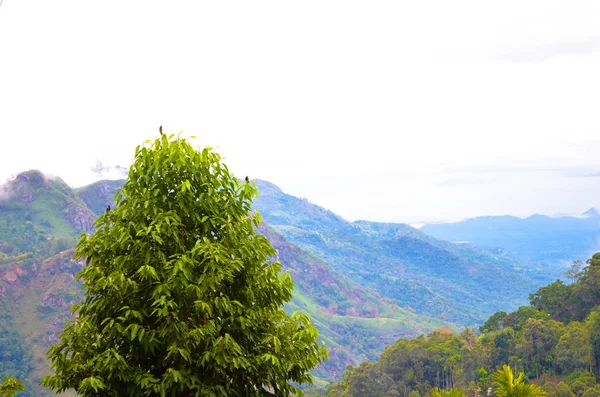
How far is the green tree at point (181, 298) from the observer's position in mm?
8477

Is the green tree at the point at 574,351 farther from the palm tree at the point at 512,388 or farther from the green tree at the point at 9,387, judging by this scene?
the green tree at the point at 9,387

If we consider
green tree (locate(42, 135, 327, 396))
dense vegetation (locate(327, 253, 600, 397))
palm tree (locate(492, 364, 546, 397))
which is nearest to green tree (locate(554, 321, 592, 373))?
dense vegetation (locate(327, 253, 600, 397))

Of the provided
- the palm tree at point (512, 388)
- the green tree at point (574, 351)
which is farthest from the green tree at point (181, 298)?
the green tree at point (574, 351)

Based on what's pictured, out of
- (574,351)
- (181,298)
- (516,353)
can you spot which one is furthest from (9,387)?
(516,353)

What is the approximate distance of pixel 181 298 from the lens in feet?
28.5

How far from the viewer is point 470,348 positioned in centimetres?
9156

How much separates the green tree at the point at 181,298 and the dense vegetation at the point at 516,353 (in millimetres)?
65304

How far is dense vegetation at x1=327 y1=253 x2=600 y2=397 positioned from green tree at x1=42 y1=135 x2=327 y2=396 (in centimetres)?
6530

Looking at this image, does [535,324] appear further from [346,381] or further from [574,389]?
[346,381]

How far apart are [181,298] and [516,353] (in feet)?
284

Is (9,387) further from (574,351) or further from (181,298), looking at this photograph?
(574,351)

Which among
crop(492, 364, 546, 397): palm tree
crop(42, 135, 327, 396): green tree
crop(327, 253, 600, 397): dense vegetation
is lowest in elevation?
crop(327, 253, 600, 397): dense vegetation

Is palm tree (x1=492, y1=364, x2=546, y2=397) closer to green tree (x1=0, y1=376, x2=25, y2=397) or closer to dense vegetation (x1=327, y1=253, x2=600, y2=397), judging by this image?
green tree (x1=0, y1=376, x2=25, y2=397)

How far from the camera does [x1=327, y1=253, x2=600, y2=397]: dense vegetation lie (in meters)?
77.8
